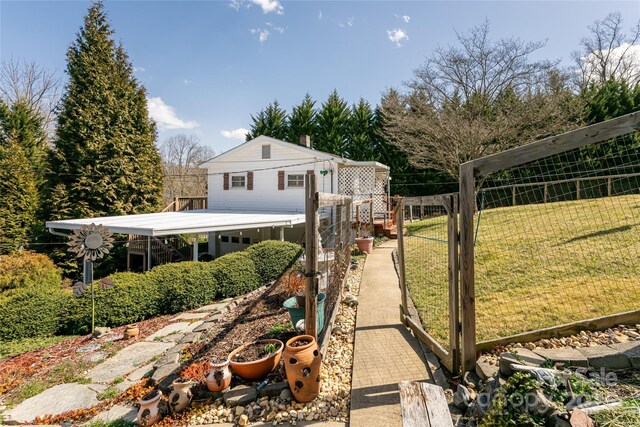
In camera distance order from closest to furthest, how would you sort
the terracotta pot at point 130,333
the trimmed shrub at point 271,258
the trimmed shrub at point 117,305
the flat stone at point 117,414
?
the flat stone at point 117,414 → the terracotta pot at point 130,333 → the trimmed shrub at point 117,305 → the trimmed shrub at point 271,258

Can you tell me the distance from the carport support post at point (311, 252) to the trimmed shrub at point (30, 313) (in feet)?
22.6

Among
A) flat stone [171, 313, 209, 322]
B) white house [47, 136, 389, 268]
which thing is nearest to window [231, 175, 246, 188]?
white house [47, 136, 389, 268]

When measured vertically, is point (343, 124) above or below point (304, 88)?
below

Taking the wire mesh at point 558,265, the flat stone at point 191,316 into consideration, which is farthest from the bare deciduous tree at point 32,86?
the wire mesh at point 558,265

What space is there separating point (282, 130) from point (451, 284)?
85.3 feet

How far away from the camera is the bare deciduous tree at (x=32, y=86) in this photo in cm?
1872

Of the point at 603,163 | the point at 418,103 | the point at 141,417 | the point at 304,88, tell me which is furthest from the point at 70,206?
the point at 603,163

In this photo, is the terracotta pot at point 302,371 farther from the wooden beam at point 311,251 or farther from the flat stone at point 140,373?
the flat stone at point 140,373

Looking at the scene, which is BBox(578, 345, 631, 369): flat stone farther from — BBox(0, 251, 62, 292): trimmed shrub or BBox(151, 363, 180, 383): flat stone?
BBox(0, 251, 62, 292): trimmed shrub

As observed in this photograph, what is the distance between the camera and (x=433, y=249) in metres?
8.90

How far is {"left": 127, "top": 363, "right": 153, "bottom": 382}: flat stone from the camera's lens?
13.9 ft

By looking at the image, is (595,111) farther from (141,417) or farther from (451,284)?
(141,417)

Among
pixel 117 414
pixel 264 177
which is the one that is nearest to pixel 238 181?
pixel 264 177

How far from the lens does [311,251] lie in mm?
3295
